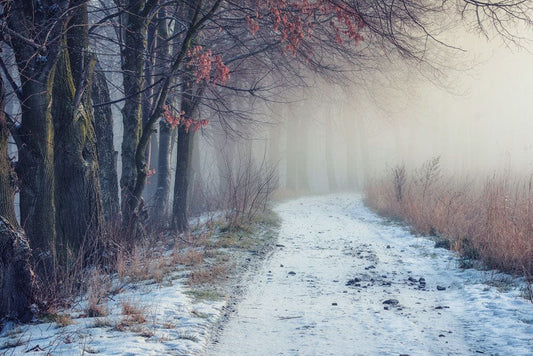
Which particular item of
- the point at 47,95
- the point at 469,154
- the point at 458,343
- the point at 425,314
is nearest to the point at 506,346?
the point at 458,343

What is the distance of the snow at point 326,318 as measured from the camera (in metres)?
4.34

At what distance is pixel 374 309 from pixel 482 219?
4927mm

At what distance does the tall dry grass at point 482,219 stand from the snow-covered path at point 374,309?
43cm

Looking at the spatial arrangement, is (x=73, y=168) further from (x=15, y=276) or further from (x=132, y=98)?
(x=132, y=98)

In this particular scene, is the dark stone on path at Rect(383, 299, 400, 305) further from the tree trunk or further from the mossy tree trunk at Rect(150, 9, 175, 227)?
the mossy tree trunk at Rect(150, 9, 175, 227)

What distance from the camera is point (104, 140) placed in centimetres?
922

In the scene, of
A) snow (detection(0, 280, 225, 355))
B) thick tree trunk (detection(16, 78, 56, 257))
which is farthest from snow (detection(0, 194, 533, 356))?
thick tree trunk (detection(16, 78, 56, 257))

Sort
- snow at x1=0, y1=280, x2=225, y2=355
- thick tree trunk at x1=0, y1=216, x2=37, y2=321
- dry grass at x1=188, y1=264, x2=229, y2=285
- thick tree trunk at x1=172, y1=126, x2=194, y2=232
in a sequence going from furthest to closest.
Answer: thick tree trunk at x1=172, y1=126, x2=194, y2=232, dry grass at x1=188, y1=264, x2=229, y2=285, thick tree trunk at x1=0, y1=216, x2=37, y2=321, snow at x1=0, y1=280, x2=225, y2=355

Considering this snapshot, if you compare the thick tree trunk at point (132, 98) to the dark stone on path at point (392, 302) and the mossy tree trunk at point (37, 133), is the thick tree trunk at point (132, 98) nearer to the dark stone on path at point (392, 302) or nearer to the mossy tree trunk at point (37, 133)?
the mossy tree trunk at point (37, 133)

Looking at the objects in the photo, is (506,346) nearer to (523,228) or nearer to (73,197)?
(523,228)

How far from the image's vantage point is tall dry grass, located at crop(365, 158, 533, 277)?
271 inches

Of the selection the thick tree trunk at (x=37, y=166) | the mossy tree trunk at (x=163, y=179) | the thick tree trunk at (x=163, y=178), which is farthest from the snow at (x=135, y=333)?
the thick tree trunk at (x=163, y=178)

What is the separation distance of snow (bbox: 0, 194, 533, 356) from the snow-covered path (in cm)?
1

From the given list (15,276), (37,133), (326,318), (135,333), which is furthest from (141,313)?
(37,133)
